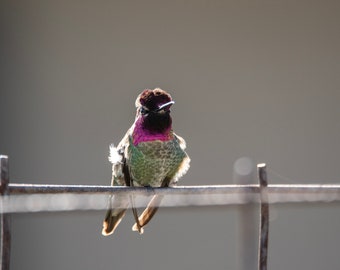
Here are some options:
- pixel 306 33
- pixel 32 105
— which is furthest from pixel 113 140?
pixel 306 33

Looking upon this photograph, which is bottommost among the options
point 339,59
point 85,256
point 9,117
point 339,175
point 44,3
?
point 85,256

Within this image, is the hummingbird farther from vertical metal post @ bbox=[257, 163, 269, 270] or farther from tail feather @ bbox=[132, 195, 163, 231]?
vertical metal post @ bbox=[257, 163, 269, 270]

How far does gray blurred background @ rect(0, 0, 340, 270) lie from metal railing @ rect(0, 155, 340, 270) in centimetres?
218

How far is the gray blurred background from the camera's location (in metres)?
4.06

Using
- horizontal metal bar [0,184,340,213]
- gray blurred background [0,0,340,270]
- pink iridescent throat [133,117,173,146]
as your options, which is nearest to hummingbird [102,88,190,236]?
pink iridescent throat [133,117,173,146]

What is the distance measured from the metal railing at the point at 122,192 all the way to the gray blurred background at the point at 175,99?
2.18 metres

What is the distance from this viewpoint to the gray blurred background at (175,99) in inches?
160

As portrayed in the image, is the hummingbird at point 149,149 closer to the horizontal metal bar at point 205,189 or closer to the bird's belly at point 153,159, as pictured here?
the bird's belly at point 153,159

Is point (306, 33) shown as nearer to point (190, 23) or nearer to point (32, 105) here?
point (190, 23)

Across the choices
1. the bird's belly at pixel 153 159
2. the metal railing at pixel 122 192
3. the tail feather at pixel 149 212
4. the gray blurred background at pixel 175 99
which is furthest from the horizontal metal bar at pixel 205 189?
the gray blurred background at pixel 175 99

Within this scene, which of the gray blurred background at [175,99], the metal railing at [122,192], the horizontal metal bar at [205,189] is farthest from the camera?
the gray blurred background at [175,99]

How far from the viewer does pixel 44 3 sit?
13.4 ft

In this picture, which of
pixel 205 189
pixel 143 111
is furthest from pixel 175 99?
pixel 205 189

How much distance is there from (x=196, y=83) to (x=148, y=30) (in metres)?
0.41
